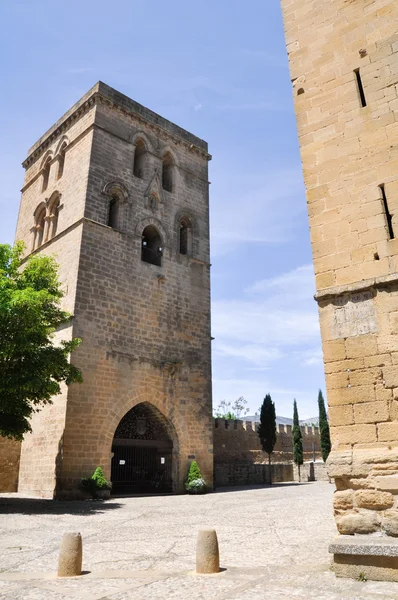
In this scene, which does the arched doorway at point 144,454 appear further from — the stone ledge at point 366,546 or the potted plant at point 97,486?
the stone ledge at point 366,546

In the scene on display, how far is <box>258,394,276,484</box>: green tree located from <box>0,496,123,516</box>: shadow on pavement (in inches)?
504

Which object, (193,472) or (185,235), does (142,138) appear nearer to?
(185,235)

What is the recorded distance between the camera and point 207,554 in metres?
4.65

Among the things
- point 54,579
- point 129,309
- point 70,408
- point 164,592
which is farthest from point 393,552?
point 129,309

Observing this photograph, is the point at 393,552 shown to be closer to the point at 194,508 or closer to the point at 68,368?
the point at 194,508

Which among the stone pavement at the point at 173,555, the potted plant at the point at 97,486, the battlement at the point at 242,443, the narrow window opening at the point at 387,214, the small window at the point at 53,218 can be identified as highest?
the small window at the point at 53,218

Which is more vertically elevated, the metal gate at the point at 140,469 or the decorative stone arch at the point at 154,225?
the decorative stone arch at the point at 154,225

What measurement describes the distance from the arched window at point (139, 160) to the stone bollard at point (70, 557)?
16275 mm

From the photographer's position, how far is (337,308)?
18.0 feet

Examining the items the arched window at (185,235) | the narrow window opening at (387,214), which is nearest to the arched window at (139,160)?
the arched window at (185,235)

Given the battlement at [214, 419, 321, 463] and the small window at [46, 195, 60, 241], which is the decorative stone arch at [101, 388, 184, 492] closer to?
the battlement at [214, 419, 321, 463]

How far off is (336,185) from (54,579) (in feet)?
17.7

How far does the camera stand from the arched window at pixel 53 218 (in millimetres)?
18812

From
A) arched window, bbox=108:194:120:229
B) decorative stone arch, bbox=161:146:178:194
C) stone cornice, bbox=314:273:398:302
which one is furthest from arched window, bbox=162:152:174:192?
stone cornice, bbox=314:273:398:302
